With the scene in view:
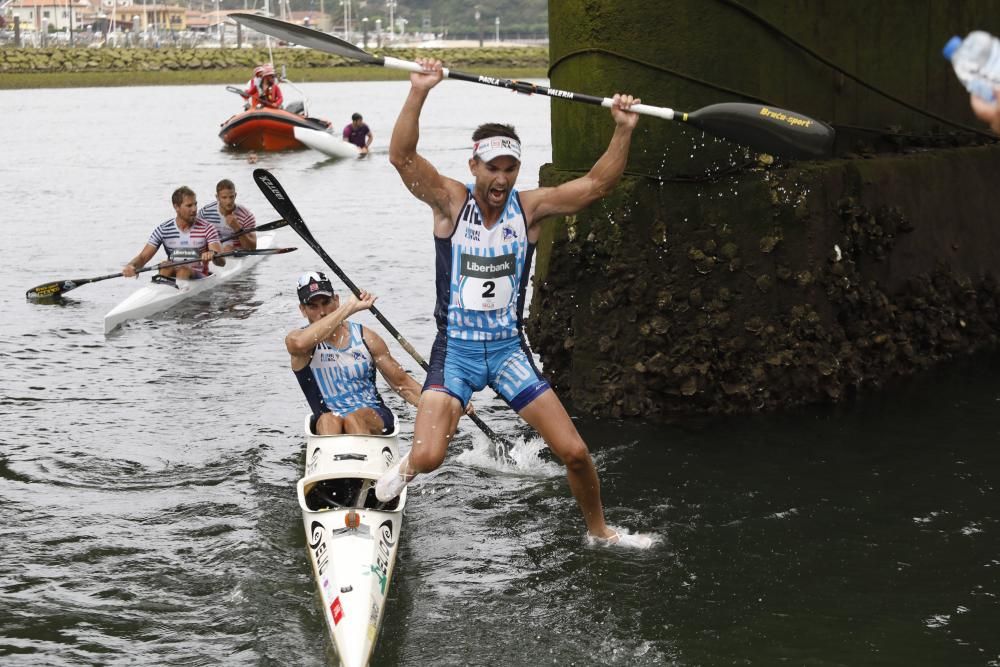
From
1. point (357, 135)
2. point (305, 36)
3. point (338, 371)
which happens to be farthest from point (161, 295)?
point (357, 135)

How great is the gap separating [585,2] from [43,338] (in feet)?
24.0

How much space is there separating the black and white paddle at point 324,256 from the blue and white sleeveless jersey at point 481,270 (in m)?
1.95

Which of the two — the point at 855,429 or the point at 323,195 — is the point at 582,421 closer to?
the point at 855,429

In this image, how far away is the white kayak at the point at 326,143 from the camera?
32938 millimetres

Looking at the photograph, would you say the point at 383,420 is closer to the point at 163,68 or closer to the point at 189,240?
the point at 189,240

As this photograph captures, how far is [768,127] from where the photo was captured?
7793mm

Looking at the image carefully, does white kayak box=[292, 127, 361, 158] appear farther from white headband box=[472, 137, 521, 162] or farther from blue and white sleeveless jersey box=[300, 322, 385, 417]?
white headband box=[472, 137, 521, 162]

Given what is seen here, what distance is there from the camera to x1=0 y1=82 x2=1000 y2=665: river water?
660 cm

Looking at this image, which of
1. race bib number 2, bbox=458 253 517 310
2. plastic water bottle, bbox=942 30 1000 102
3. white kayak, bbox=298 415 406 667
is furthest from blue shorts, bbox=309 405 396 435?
plastic water bottle, bbox=942 30 1000 102

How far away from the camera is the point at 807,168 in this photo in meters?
10.0

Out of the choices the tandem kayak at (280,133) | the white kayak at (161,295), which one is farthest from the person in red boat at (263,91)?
the white kayak at (161,295)

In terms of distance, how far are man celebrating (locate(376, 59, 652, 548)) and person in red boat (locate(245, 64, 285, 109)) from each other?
94.2 feet

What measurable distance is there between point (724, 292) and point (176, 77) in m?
74.4

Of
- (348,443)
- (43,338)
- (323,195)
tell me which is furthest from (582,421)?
(323,195)
